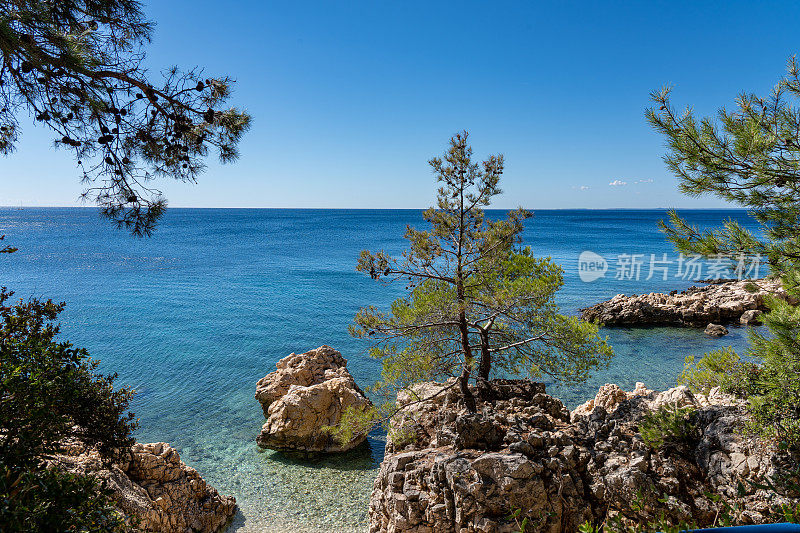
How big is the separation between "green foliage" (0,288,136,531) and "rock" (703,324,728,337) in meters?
28.1

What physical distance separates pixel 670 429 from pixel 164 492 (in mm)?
10735

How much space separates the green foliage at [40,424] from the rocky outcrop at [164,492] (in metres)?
4.11

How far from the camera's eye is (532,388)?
34.1 feet

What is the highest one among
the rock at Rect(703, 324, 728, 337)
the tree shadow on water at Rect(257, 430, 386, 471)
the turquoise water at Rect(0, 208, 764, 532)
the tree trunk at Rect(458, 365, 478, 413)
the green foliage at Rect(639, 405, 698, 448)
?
the green foliage at Rect(639, 405, 698, 448)

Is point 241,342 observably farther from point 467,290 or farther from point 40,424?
point 40,424

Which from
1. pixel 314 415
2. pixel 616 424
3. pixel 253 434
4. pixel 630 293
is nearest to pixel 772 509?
pixel 616 424

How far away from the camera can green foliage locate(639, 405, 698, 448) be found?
23.1 ft

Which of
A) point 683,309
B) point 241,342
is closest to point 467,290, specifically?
point 241,342

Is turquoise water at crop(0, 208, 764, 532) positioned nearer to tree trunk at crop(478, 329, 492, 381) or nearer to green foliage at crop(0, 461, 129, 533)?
tree trunk at crop(478, 329, 492, 381)

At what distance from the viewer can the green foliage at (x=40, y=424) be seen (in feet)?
10.7

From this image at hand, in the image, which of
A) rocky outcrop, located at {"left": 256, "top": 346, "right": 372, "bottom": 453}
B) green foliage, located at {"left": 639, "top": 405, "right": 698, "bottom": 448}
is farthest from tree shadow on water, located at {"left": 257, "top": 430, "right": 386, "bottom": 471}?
green foliage, located at {"left": 639, "top": 405, "right": 698, "bottom": 448}

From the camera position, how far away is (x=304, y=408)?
13.4 m

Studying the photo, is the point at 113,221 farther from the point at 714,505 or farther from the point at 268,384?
the point at 268,384

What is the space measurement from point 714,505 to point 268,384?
13970mm
